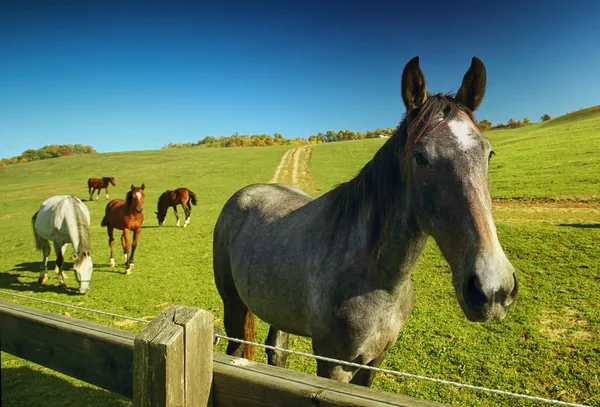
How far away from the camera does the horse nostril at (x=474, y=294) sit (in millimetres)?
1463

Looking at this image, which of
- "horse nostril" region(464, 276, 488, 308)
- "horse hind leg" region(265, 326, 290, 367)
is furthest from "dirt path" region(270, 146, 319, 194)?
"horse nostril" region(464, 276, 488, 308)

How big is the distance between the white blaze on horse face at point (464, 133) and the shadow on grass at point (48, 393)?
445 centimetres

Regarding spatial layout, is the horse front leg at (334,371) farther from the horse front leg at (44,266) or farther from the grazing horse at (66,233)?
the horse front leg at (44,266)

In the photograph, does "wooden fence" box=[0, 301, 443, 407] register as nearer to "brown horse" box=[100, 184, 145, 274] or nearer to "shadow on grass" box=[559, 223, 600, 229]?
"brown horse" box=[100, 184, 145, 274]

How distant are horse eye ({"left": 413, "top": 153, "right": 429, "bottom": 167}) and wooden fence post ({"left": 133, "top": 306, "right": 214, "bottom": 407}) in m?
1.33

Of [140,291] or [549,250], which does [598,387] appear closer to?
[549,250]

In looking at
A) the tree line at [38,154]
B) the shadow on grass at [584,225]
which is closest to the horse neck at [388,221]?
the shadow on grass at [584,225]

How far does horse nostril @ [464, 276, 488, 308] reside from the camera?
146 centimetres

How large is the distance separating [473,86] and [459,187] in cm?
82

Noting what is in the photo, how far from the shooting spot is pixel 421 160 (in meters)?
1.85

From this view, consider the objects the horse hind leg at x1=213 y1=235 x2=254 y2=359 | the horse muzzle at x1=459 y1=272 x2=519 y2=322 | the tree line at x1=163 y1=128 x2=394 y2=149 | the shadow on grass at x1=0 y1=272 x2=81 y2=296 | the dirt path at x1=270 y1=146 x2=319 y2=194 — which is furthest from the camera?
the tree line at x1=163 y1=128 x2=394 y2=149

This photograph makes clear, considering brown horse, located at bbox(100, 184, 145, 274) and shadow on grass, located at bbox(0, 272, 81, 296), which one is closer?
shadow on grass, located at bbox(0, 272, 81, 296)

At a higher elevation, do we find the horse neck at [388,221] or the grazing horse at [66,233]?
the horse neck at [388,221]

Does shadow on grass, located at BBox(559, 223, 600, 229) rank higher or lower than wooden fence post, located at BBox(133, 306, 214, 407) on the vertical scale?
lower
